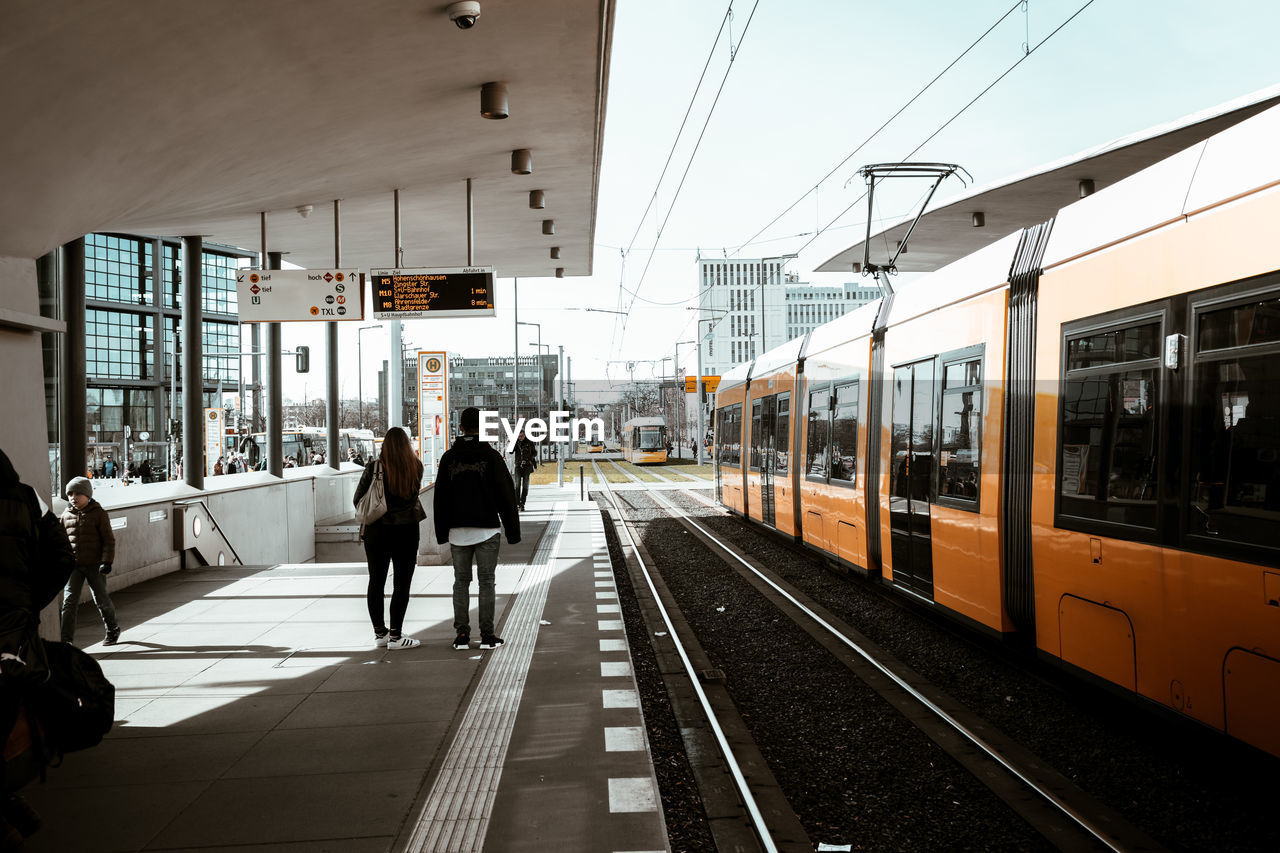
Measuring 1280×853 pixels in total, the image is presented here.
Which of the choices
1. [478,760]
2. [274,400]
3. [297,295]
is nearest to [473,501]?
[478,760]

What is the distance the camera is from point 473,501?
8.04 meters

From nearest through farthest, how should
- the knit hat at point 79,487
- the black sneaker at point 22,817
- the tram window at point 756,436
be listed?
the black sneaker at point 22,817
the knit hat at point 79,487
the tram window at point 756,436

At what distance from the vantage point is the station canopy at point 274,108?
5352 millimetres

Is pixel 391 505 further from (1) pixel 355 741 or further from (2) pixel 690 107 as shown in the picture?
(2) pixel 690 107

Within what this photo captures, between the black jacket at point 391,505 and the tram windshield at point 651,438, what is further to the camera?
the tram windshield at point 651,438

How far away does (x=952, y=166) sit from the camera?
44.0 feet

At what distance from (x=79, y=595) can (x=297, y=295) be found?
233 inches

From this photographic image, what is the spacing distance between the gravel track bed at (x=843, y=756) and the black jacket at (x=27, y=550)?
11.2ft

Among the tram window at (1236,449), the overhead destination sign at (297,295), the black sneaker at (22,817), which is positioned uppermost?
the overhead destination sign at (297,295)

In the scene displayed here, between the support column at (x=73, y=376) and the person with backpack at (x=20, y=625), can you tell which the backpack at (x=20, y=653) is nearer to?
the person with backpack at (x=20, y=625)

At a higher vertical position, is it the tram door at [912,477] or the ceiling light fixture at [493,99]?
the ceiling light fixture at [493,99]

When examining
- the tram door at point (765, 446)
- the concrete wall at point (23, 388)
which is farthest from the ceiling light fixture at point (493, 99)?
the tram door at point (765, 446)

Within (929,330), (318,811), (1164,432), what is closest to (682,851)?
(318,811)

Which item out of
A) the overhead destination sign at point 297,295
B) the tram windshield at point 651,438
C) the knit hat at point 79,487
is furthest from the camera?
the tram windshield at point 651,438
